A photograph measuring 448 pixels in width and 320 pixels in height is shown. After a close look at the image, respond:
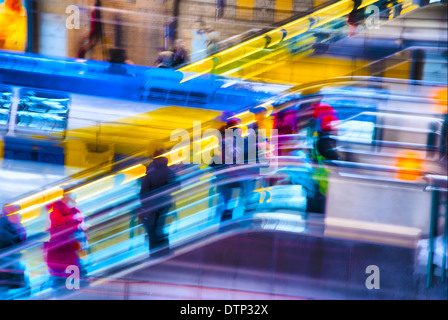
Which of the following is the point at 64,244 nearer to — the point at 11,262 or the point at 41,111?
the point at 11,262

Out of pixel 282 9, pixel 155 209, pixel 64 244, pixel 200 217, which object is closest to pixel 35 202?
pixel 64 244

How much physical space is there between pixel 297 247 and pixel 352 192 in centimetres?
67

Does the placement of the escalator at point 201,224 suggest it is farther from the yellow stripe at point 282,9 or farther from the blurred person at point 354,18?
the yellow stripe at point 282,9

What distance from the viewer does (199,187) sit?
4996 mm

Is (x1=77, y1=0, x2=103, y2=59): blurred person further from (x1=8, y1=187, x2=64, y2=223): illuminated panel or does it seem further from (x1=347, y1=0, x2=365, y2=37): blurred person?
(x1=347, y1=0, x2=365, y2=37): blurred person

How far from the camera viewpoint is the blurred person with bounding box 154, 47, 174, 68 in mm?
5742

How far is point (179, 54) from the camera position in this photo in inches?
226

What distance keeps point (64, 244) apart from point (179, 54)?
2.25 m

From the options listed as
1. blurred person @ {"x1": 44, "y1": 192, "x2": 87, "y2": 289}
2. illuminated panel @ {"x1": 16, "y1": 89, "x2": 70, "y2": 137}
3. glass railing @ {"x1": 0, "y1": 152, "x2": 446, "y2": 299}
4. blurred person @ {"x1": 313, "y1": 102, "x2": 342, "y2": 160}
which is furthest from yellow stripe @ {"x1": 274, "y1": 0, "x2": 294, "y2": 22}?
blurred person @ {"x1": 44, "y1": 192, "x2": 87, "y2": 289}

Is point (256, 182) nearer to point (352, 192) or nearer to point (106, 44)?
point (352, 192)

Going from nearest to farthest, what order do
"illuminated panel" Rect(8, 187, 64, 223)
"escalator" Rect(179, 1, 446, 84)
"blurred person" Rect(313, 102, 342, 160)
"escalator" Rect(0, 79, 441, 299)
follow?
"escalator" Rect(0, 79, 441, 299) → "blurred person" Rect(313, 102, 342, 160) → "illuminated panel" Rect(8, 187, 64, 223) → "escalator" Rect(179, 1, 446, 84)

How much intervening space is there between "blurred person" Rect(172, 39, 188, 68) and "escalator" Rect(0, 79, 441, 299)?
124cm

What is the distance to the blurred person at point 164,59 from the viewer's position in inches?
226

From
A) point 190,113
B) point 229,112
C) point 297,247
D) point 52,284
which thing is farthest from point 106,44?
point 297,247
